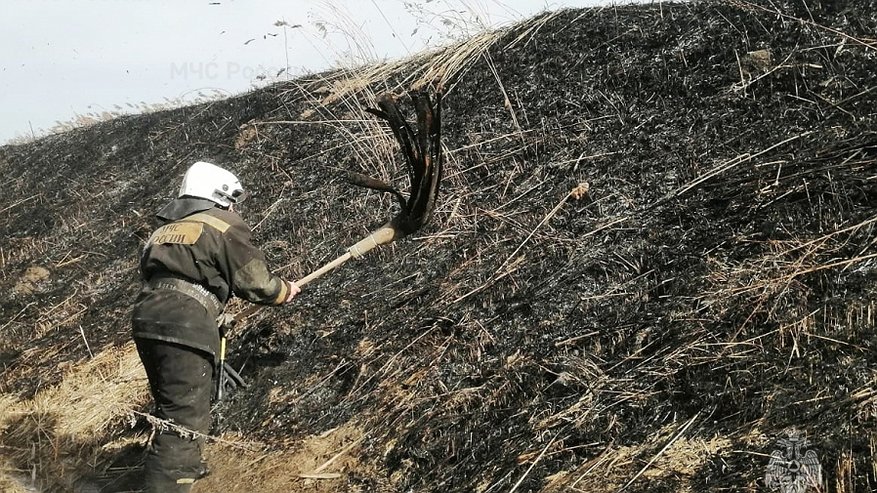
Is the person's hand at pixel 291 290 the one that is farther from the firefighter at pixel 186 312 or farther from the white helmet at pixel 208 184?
the white helmet at pixel 208 184

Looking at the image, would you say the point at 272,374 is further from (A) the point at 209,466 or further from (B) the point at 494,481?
(B) the point at 494,481

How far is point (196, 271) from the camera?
3.94 m

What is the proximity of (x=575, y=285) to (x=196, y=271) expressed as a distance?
2.13m

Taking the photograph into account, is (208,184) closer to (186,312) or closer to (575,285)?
(186,312)

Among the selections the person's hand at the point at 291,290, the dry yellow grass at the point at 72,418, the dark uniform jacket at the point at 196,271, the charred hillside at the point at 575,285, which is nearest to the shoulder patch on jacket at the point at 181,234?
the dark uniform jacket at the point at 196,271

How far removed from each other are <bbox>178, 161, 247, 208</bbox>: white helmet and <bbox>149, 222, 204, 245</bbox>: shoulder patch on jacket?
245mm

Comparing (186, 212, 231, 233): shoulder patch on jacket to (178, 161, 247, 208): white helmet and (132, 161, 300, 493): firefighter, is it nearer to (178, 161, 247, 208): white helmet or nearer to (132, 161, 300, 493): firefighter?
(132, 161, 300, 493): firefighter

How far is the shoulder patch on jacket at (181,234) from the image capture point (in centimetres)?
390

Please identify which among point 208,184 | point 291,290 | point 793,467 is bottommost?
point 793,467

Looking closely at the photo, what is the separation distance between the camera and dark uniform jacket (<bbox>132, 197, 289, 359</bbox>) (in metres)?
3.88

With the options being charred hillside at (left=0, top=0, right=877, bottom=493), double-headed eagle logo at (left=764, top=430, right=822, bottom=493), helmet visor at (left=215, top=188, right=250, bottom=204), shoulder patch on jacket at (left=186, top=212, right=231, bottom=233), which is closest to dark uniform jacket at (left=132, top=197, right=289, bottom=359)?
shoulder patch on jacket at (left=186, top=212, right=231, bottom=233)

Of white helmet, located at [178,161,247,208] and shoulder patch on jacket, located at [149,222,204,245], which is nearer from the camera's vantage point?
shoulder patch on jacket, located at [149,222,204,245]

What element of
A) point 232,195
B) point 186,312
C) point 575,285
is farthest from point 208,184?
point 575,285

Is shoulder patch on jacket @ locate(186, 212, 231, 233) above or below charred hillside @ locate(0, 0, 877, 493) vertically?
above
